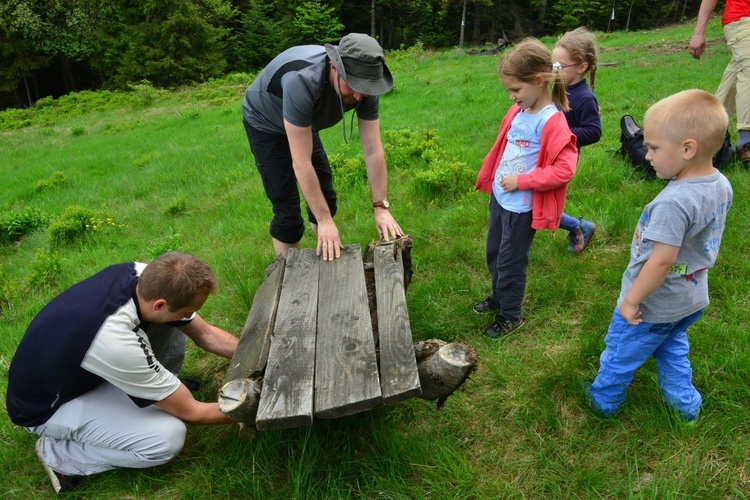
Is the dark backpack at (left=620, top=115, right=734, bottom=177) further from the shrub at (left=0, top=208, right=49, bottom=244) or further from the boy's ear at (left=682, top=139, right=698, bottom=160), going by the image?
the shrub at (left=0, top=208, right=49, bottom=244)

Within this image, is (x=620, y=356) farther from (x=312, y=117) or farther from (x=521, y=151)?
(x=312, y=117)

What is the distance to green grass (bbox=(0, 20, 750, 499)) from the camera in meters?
2.18

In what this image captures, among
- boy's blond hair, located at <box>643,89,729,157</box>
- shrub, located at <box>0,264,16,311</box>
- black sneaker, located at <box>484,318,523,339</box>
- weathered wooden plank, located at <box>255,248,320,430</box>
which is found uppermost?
boy's blond hair, located at <box>643,89,729,157</box>

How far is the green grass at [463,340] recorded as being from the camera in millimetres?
2182

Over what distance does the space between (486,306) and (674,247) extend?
5.29 feet

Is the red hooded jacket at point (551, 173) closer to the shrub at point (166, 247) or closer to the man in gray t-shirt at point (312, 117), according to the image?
the man in gray t-shirt at point (312, 117)

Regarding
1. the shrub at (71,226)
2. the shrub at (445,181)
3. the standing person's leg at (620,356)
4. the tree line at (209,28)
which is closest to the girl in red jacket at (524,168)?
the standing person's leg at (620,356)

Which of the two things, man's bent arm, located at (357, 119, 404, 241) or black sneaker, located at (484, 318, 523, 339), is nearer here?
black sneaker, located at (484, 318, 523, 339)

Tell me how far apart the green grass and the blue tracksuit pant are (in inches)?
4.1

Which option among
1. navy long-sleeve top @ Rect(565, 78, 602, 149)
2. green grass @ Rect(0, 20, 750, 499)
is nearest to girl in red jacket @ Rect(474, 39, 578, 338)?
green grass @ Rect(0, 20, 750, 499)

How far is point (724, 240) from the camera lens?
3.53m

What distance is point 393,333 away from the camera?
226 centimetres

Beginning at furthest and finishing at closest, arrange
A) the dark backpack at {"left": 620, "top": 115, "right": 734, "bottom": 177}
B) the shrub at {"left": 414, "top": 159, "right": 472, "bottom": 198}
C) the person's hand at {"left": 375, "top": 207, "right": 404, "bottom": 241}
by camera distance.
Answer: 1. the shrub at {"left": 414, "top": 159, "right": 472, "bottom": 198}
2. the dark backpack at {"left": 620, "top": 115, "right": 734, "bottom": 177}
3. the person's hand at {"left": 375, "top": 207, "right": 404, "bottom": 241}

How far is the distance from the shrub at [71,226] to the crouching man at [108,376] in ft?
12.4
